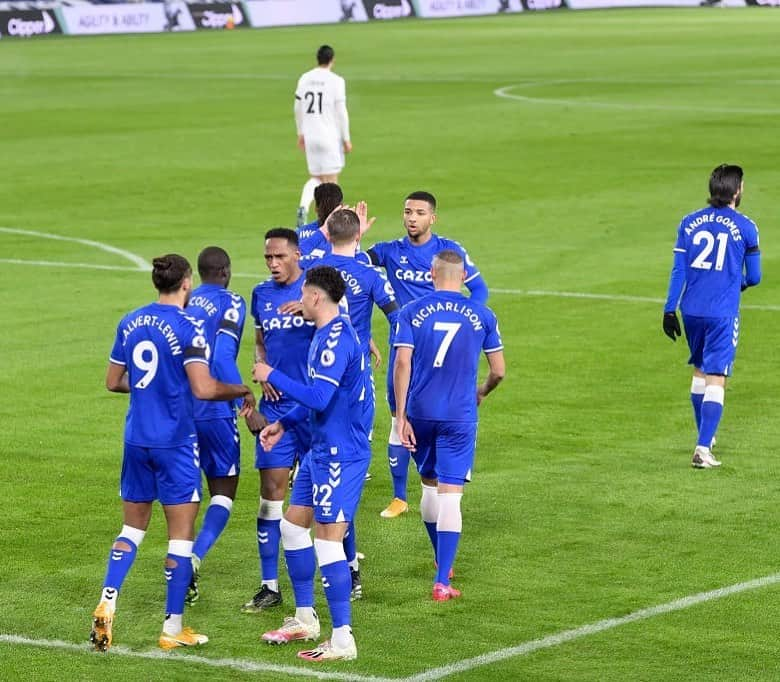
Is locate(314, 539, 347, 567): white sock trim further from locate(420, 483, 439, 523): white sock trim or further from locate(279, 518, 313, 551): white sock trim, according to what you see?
locate(420, 483, 439, 523): white sock trim

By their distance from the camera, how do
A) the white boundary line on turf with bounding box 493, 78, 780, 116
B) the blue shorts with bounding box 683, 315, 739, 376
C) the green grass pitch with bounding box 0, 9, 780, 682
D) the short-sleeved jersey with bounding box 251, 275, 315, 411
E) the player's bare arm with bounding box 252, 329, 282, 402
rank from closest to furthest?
the green grass pitch with bounding box 0, 9, 780, 682 < the player's bare arm with bounding box 252, 329, 282, 402 < the short-sleeved jersey with bounding box 251, 275, 315, 411 < the blue shorts with bounding box 683, 315, 739, 376 < the white boundary line on turf with bounding box 493, 78, 780, 116

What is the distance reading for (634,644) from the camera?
31.6 ft

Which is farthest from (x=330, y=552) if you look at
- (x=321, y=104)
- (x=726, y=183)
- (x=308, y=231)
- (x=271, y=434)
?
(x=321, y=104)

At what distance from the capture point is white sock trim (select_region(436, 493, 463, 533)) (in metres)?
10.4

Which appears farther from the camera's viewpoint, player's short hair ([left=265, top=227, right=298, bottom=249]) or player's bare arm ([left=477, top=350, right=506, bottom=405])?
player's bare arm ([left=477, top=350, right=506, bottom=405])

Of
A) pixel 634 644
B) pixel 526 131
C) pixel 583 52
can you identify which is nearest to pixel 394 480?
pixel 634 644

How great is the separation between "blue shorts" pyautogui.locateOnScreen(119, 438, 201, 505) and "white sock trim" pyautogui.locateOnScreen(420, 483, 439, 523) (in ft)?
5.57

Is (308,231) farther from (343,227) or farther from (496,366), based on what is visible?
(496,366)

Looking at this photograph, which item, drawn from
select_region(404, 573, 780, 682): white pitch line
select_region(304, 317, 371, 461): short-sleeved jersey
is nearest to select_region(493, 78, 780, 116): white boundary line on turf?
select_region(404, 573, 780, 682): white pitch line

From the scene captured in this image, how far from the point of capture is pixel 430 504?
10758mm

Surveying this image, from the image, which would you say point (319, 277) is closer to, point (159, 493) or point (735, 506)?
point (159, 493)

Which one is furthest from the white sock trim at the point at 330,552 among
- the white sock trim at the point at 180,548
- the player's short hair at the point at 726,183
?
the player's short hair at the point at 726,183

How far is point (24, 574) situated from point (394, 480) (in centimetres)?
272

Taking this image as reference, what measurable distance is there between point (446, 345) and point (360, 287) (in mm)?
1057
